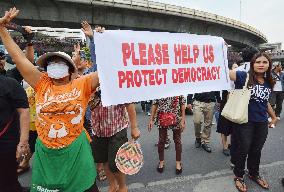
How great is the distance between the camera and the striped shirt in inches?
147

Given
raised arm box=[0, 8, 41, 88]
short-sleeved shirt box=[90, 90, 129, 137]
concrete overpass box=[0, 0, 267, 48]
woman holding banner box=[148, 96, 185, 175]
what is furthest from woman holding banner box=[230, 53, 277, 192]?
concrete overpass box=[0, 0, 267, 48]

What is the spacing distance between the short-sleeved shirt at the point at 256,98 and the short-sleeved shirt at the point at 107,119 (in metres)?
1.52

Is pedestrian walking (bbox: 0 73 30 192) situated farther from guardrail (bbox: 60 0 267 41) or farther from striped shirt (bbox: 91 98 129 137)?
guardrail (bbox: 60 0 267 41)

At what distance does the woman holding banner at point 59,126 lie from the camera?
2555 millimetres

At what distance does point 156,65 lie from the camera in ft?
10.8

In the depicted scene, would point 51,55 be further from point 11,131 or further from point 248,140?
point 248,140

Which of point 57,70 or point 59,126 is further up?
point 57,70

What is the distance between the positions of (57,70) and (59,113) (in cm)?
37

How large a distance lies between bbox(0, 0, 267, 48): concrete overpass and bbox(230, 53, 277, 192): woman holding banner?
65.5 feet

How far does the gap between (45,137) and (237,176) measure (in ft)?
9.25

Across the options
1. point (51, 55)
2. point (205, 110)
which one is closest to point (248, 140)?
point (205, 110)

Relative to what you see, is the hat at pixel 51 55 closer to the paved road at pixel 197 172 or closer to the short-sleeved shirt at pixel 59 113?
the short-sleeved shirt at pixel 59 113

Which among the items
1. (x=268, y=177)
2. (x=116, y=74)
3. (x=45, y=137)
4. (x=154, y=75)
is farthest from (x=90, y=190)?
(x=268, y=177)

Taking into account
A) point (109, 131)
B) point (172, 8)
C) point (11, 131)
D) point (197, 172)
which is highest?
point (172, 8)
